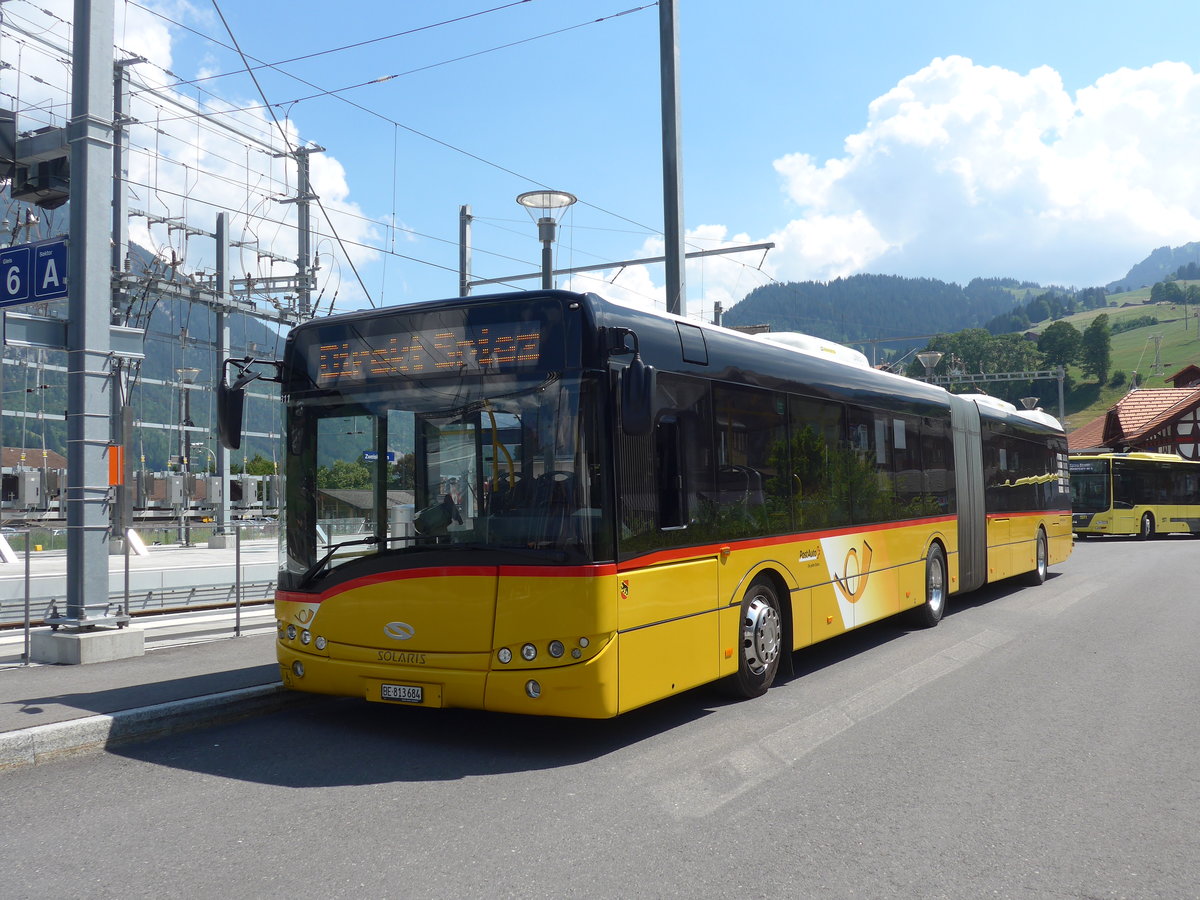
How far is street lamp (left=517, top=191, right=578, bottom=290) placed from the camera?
1513 centimetres

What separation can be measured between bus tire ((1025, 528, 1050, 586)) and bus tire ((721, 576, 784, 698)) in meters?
10.9

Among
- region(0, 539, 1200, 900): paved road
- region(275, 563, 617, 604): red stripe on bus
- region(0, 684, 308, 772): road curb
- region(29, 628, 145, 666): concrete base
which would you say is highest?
region(275, 563, 617, 604): red stripe on bus

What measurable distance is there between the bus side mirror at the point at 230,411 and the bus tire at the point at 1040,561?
14035mm

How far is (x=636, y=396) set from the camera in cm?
618

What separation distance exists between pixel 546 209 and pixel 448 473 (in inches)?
370

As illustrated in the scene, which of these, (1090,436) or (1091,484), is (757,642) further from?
(1090,436)

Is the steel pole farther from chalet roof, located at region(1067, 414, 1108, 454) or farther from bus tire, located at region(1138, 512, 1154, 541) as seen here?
chalet roof, located at region(1067, 414, 1108, 454)

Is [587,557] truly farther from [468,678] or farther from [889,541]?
[889,541]

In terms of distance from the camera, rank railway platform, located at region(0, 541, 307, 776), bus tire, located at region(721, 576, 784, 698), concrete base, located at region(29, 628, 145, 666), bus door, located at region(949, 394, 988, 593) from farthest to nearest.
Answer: bus door, located at region(949, 394, 988, 593)
concrete base, located at region(29, 628, 145, 666)
bus tire, located at region(721, 576, 784, 698)
railway platform, located at region(0, 541, 307, 776)

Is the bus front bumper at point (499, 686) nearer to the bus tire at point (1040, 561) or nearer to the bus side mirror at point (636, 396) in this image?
the bus side mirror at point (636, 396)

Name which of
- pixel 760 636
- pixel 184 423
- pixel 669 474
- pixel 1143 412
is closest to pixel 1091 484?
pixel 184 423

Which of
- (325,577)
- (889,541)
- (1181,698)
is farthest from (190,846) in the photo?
(889,541)

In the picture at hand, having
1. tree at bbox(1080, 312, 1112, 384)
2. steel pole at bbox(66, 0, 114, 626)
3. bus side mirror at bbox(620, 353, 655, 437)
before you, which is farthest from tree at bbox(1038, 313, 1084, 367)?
bus side mirror at bbox(620, 353, 655, 437)

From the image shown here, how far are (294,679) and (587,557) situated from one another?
7.91ft
